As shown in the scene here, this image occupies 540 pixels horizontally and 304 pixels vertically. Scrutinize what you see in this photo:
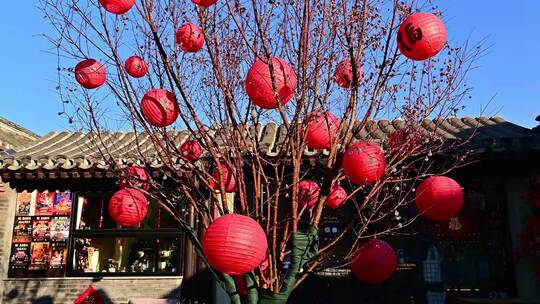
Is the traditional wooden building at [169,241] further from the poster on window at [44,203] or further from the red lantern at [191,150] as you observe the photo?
the red lantern at [191,150]

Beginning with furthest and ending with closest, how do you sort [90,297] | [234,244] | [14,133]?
[14,133] → [90,297] → [234,244]

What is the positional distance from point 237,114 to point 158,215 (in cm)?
384

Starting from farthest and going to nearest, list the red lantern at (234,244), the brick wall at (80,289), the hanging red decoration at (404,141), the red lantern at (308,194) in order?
the brick wall at (80,289) → the red lantern at (308,194) → the hanging red decoration at (404,141) → the red lantern at (234,244)

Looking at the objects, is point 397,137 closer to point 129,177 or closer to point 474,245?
point 129,177

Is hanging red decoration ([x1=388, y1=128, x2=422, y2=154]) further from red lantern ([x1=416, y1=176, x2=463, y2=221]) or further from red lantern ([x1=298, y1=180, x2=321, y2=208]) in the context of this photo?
red lantern ([x1=298, y1=180, x2=321, y2=208])

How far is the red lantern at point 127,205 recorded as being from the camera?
4957 millimetres

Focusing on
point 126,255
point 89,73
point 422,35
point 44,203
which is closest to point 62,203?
point 44,203

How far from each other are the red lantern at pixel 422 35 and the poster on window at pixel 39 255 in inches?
259

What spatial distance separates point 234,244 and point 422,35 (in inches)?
80.2

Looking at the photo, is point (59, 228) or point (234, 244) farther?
point (59, 228)

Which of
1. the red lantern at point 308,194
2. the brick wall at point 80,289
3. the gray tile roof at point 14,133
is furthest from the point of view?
the gray tile roof at point 14,133

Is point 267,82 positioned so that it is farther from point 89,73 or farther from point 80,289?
point 80,289

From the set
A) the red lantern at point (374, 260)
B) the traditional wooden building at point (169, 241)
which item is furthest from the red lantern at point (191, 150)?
the red lantern at point (374, 260)

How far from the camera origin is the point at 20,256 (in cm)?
772
